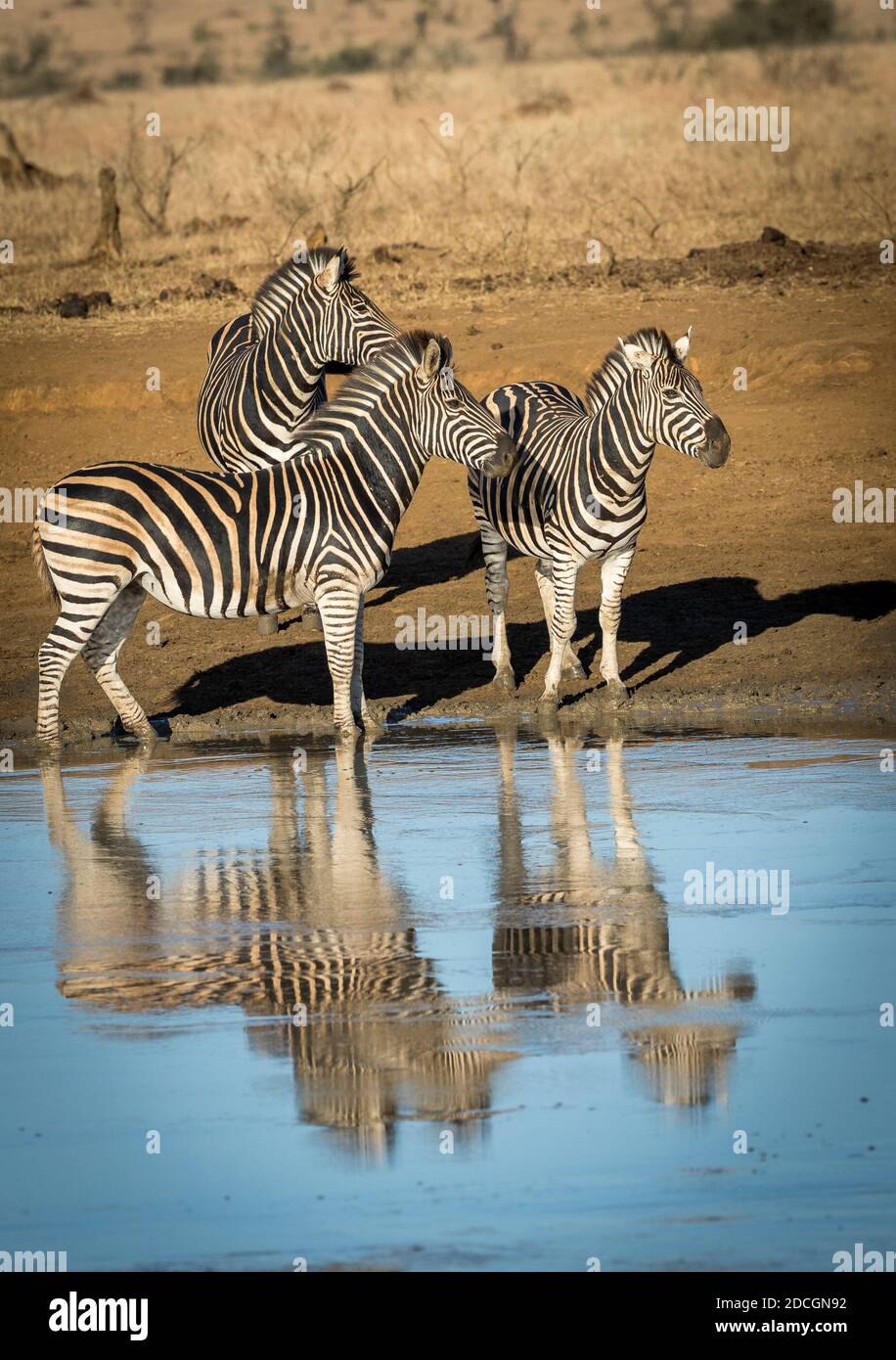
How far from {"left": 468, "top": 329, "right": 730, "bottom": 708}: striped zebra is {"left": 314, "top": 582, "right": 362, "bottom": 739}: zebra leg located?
4.34ft

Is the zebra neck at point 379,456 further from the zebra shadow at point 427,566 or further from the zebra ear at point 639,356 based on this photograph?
the zebra shadow at point 427,566

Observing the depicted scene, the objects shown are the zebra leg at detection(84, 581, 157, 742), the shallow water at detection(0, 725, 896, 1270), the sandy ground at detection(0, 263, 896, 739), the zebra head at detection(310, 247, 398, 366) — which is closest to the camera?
the shallow water at detection(0, 725, 896, 1270)

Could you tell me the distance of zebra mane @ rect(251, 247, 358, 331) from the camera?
1584 cm

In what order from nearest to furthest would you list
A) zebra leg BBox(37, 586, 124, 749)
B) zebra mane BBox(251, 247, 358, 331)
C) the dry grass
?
zebra leg BBox(37, 586, 124, 749)
zebra mane BBox(251, 247, 358, 331)
the dry grass

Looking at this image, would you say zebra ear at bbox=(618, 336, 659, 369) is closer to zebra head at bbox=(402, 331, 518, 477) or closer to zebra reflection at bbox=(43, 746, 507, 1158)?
zebra head at bbox=(402, 331, 518, 477)

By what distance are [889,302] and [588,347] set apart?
358 cm

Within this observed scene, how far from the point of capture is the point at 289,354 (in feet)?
52.4

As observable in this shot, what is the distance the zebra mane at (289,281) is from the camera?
1584 centimetres

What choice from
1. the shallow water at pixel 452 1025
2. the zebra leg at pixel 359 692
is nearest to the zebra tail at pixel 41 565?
the zebra leg at pixel 359 692

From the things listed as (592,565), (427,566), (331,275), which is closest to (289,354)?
(331,275)

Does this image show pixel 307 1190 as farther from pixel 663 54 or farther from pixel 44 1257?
pixel 663 54

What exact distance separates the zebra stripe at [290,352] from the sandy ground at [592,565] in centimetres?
140

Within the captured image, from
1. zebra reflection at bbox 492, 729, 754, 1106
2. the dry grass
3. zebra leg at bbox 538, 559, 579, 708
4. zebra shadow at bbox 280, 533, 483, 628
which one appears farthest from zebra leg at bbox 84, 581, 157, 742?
the dry grass

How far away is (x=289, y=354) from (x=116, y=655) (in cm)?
363
